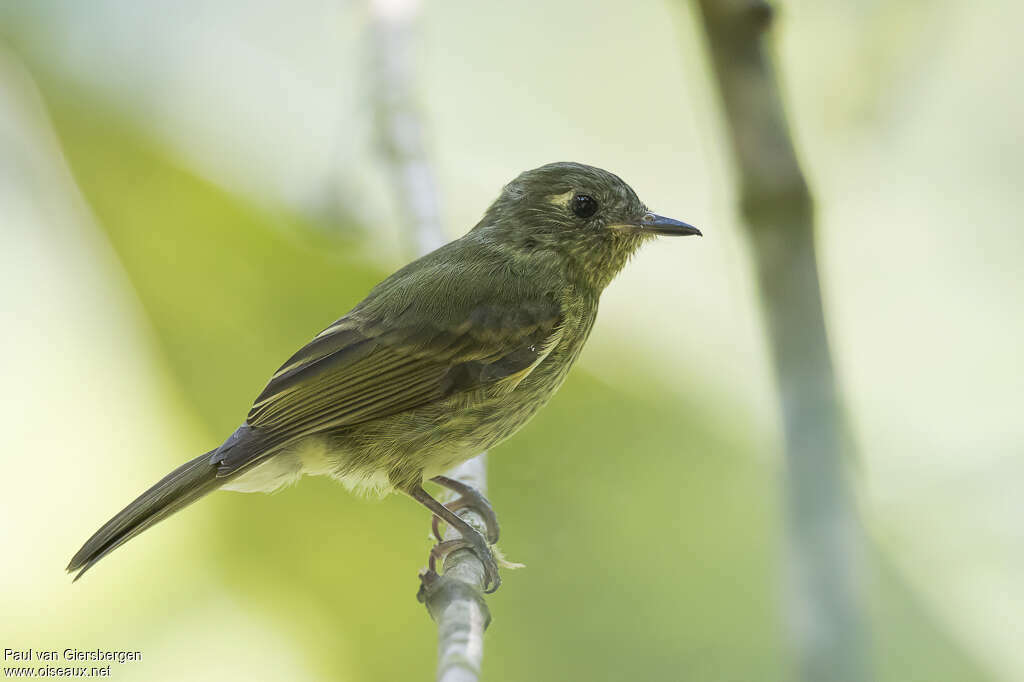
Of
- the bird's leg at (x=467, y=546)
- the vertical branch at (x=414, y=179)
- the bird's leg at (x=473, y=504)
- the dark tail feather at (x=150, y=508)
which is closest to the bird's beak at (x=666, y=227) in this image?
the vertical branch at (x=414, y=179)

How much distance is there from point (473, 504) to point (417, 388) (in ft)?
1.45

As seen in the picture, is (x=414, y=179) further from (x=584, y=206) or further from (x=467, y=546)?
(x=467, y=546)

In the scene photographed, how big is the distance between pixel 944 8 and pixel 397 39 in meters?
1.86

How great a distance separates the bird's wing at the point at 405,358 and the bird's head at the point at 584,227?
26 centimetres

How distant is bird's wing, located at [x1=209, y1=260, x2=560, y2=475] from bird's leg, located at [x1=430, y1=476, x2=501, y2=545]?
1.17 ft

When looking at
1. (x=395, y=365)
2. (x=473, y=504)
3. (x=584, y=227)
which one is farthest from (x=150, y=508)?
(x=584, y=227)

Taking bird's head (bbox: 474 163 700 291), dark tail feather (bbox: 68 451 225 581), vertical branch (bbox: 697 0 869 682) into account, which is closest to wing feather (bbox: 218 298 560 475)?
dark tail feather (bbox: 68 451 225 581)

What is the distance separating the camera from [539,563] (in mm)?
3350

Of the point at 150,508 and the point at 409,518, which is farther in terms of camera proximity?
the point at 409,518

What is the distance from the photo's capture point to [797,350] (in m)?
1.71

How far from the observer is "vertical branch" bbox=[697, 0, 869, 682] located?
1462 mm

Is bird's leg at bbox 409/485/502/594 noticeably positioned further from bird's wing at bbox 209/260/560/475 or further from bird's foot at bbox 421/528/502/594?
bird's wing at bbox 209/260/560/475

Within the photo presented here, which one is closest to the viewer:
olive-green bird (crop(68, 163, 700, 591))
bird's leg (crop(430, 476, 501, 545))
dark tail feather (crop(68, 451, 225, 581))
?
dark tail feather (crop(68, 451, 225, 581))

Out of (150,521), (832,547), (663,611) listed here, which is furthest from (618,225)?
(832,547)
